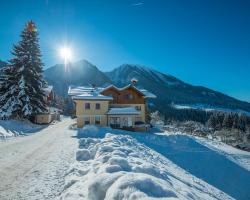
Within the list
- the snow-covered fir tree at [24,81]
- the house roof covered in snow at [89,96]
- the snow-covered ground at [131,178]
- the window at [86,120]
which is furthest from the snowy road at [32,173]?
the snow-covered fir tree at [24,81]

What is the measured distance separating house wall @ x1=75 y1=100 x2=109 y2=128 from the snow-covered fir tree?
7.91 m

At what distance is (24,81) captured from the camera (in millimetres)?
39500

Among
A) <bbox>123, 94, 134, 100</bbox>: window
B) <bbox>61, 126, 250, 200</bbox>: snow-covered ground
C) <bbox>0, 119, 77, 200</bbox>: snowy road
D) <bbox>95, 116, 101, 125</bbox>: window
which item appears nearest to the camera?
<bbox>61, 126, 250, 200</bbox>: snow-covered ground

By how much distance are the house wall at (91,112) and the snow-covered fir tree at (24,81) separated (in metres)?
7.91

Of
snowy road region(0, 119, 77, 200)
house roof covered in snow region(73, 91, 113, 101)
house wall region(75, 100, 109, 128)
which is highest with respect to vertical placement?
house roof covered in snow region(73, 91, 113, 101)

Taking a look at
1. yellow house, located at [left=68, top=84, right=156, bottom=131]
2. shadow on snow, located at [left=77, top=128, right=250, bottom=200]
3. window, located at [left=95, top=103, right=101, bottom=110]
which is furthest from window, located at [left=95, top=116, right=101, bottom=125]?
shadow on snow, located at [left=77, top=128, right=250, bottom=200]

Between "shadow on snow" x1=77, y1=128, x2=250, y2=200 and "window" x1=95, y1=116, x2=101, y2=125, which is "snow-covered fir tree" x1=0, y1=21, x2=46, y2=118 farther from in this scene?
"shadow on snow" x1=77, y1=128, x2=250, y2=200

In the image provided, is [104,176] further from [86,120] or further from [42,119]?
[42,119]

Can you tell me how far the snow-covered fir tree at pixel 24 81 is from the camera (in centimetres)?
3866

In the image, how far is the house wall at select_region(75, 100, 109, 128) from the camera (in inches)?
1470

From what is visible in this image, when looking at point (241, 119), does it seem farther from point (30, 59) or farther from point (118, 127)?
point (30, 59)

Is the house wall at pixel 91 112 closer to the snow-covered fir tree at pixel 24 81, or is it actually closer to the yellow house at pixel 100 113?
the yellow house at pixel 100 113

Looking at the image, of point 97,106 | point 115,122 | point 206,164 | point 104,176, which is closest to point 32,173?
point 104,176

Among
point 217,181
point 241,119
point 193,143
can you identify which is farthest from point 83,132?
point 241,119
